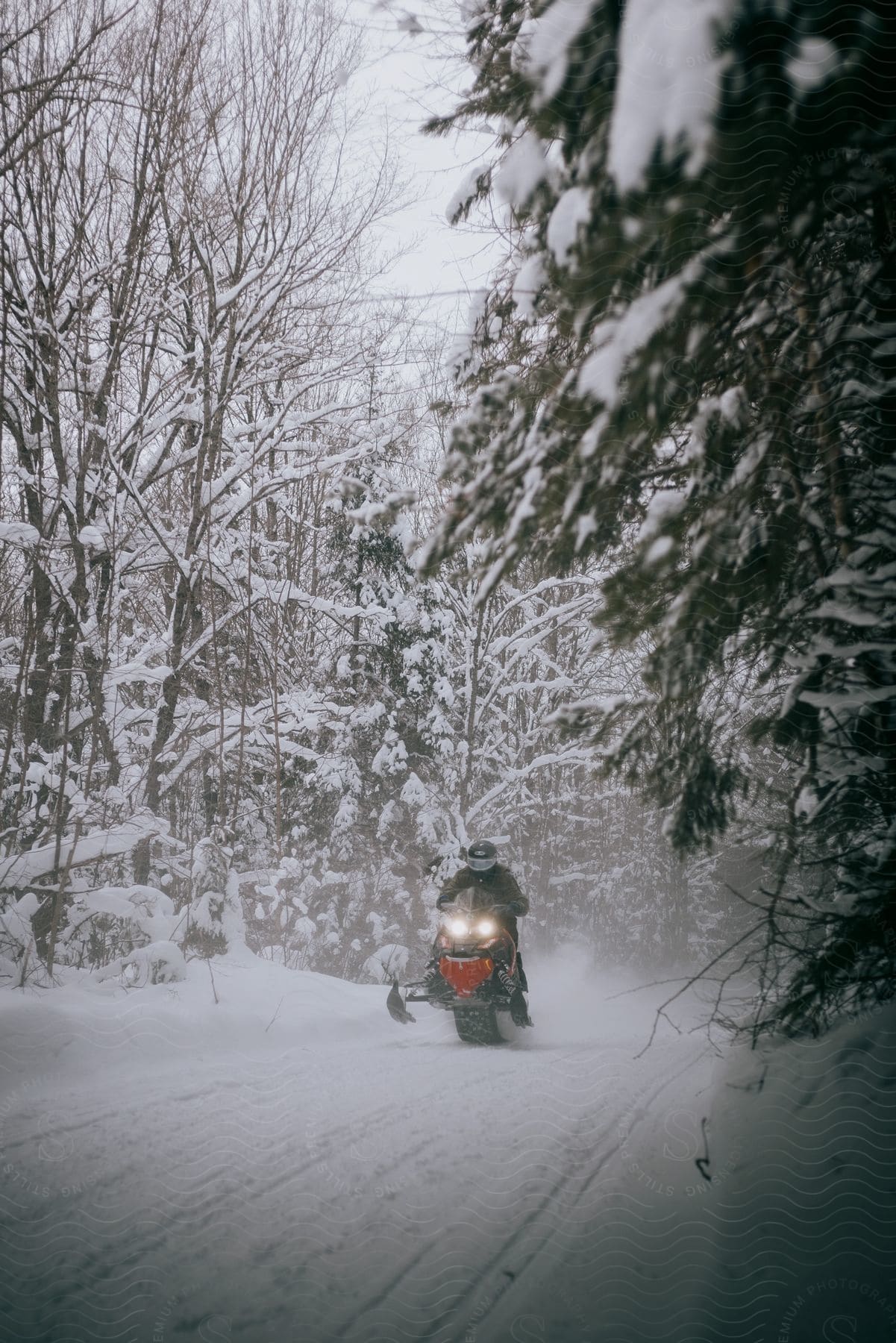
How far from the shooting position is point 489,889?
724cm

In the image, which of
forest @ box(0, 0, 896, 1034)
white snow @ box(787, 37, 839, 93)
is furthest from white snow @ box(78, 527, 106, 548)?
white snow @ box(787, 37, 839, 93)

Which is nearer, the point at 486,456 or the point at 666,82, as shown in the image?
the point at 666,82

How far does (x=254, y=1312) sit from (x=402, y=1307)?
0.44 meters

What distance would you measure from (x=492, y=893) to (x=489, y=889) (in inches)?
2.4

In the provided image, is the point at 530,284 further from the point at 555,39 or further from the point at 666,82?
the point at 666,82

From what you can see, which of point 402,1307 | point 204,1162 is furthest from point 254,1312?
point 204,1162

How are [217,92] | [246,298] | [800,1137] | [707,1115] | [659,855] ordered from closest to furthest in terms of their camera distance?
1. [800,1137]
2. [707,1115]
3. [217,92]
4. [246,298]
5. [659,855]

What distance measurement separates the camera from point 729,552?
9.43ft

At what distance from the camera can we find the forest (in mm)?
2418

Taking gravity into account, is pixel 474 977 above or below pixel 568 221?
below

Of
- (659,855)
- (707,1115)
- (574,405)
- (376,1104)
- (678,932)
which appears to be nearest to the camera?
(574,405)

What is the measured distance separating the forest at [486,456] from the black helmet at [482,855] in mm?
1352

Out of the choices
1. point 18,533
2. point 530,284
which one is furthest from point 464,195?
point 18,533

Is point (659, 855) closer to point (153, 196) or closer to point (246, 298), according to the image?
point (246, 298)
